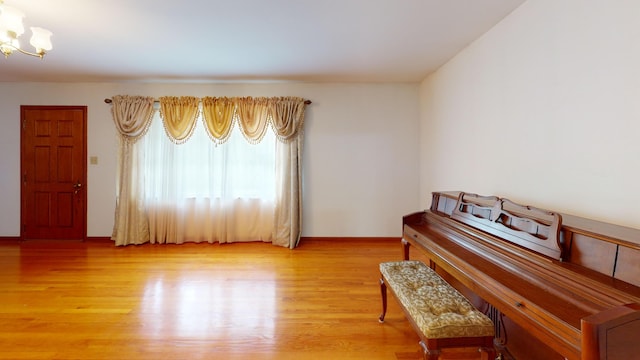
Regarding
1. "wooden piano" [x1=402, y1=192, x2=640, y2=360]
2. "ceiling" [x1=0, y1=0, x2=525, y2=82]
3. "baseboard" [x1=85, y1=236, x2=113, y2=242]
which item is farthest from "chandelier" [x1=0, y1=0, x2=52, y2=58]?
"wooden piano" [x1=402, y1=192, x2=640, y2=360]

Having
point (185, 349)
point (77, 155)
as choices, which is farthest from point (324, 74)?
A: point (77, 155)

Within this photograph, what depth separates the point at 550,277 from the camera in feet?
3.99

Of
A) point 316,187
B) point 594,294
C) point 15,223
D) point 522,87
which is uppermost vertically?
point 522,87

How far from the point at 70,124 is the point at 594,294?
19.9 feet

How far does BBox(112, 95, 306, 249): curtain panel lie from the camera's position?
13.5 ft

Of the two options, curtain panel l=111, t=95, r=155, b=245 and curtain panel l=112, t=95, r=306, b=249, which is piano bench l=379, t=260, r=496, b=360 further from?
curtain panel l=111, t=95, r=155, b=245

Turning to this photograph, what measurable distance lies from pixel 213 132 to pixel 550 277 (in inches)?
162

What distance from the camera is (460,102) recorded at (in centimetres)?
310

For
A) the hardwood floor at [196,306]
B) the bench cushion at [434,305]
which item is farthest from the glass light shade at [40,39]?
the bench cushion at [434,305]

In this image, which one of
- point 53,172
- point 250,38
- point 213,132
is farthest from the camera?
point 53,172

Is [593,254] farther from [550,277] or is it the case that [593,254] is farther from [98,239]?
[98,239]

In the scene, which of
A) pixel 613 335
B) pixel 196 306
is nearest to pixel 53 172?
pixel 196 306

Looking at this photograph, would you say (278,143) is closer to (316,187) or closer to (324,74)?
(316,187)

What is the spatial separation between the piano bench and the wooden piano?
14cm
